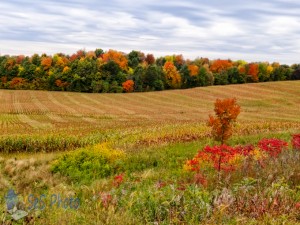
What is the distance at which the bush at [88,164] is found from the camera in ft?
60.2

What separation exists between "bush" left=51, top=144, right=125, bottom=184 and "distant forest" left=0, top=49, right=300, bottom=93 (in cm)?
6474

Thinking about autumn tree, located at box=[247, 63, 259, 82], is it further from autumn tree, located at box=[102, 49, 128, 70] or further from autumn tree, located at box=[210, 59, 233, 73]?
autumn tree, located at box=[102, 49, 128, 70]

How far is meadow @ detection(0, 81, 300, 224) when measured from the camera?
18.2ft

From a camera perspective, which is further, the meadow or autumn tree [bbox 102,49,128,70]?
autumn tree [bbox 102,49,128,70]

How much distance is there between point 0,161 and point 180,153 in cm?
1045

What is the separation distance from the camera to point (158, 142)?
86.9 feet

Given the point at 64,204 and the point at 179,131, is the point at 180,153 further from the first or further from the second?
the point at 64,204

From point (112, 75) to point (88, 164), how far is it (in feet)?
237

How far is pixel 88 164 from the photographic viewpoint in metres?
19.1

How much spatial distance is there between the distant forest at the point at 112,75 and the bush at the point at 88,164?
6474cm

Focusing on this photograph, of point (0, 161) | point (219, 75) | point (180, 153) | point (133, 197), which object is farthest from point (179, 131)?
point (219, 75)

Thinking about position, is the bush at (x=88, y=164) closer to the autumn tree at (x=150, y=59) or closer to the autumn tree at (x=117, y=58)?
the autumn tree at (x=117, y=58)

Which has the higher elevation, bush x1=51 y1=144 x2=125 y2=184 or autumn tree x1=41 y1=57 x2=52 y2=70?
autumn tree x1=41 y1=57 x2=52 y2=70

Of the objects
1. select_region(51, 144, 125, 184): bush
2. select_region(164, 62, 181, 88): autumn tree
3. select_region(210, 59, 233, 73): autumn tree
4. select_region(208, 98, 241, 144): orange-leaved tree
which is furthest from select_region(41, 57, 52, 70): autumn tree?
select_region(208, 98, 241, 144): orange-leaved tree
